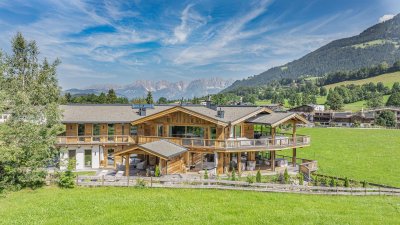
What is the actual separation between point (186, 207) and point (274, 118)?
15198 mm

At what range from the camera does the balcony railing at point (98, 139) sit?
29969mm

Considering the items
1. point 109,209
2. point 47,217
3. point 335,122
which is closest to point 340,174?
point 109,209

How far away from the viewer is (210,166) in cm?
2816

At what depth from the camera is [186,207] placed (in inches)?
636

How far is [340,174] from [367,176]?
2.18 metres

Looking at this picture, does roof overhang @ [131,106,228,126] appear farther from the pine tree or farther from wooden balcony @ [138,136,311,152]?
the pine tree

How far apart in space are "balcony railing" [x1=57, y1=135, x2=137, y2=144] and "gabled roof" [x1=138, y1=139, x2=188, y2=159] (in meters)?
4.76

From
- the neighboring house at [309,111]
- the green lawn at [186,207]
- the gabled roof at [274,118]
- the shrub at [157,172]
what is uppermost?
the neighboring house at [309,111]

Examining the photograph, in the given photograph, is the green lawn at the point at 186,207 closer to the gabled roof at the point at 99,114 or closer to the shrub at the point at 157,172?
the shrub at the point at 157,172

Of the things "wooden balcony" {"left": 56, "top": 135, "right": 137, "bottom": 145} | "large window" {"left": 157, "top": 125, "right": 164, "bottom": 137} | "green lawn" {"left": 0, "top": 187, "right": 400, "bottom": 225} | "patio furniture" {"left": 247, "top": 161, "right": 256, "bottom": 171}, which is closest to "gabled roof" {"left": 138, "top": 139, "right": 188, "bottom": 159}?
"large window" {"left": 157, "top": 125, "right": 164, "bottom": 137}

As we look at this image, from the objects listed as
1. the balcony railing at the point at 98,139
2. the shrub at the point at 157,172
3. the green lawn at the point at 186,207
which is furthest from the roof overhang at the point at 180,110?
the green lawn at the point at 186,207

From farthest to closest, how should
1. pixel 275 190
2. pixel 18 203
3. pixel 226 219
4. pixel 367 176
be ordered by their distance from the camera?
pixel 367 176, pixel 275 190, pixel 18 203, pixel 226 219

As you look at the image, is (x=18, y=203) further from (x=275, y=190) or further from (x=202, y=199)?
(x=275, y=190)

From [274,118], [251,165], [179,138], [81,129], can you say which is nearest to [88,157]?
[81,129]
